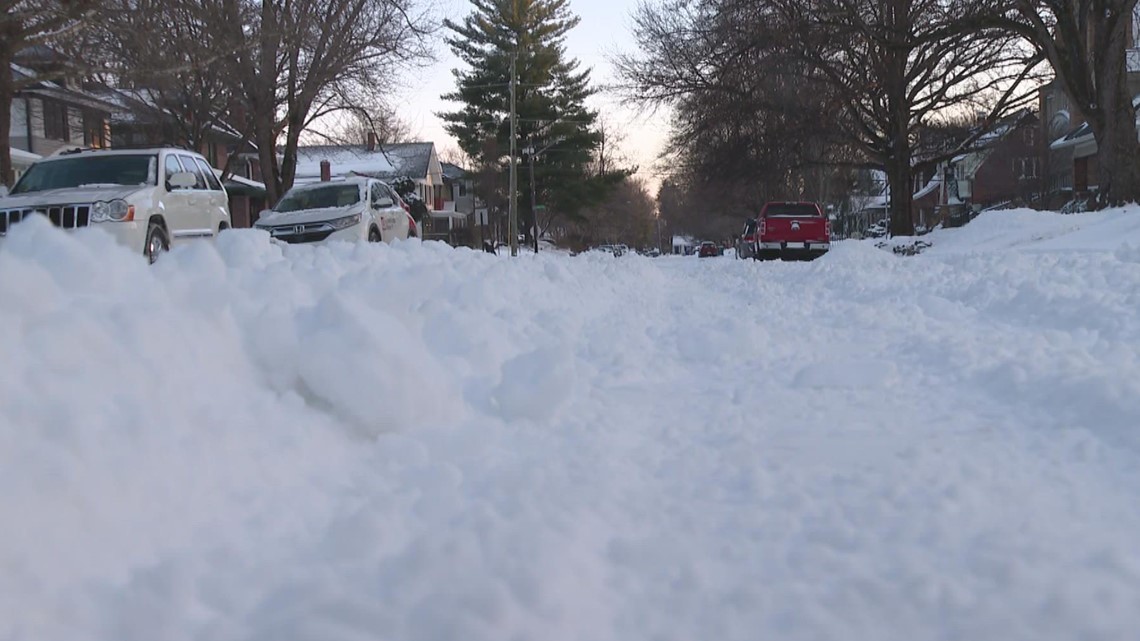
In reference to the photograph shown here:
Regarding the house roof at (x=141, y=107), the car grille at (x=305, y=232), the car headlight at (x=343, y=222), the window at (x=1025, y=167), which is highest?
the house roof at (x=141, y=107)

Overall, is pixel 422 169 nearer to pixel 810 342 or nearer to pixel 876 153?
pixel 876 153

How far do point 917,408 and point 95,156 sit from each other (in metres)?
11.1

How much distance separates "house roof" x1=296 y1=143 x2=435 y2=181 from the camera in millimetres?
68312

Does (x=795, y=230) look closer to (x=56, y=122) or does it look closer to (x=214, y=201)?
(x=214, y=201)

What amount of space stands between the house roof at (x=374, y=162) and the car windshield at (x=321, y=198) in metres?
49.3

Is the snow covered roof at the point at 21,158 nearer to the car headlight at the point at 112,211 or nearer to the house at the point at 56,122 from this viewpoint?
the house at the point at 56,122

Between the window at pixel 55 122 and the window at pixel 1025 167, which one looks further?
the window at pixel 1025 167

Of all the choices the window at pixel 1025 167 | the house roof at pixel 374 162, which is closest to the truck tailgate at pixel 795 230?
the window at pixel 1025 167


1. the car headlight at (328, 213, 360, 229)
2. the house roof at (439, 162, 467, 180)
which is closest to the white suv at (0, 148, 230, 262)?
the car headlight at (328, 213, 360, 229)

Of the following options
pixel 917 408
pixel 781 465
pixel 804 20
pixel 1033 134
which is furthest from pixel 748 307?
pixel 1033 134

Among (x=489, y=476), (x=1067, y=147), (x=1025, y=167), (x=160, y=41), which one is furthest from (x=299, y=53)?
(x=1025, y=167)

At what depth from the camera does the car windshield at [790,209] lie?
27.7 metres

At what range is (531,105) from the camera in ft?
Result: 177

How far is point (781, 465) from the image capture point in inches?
157
